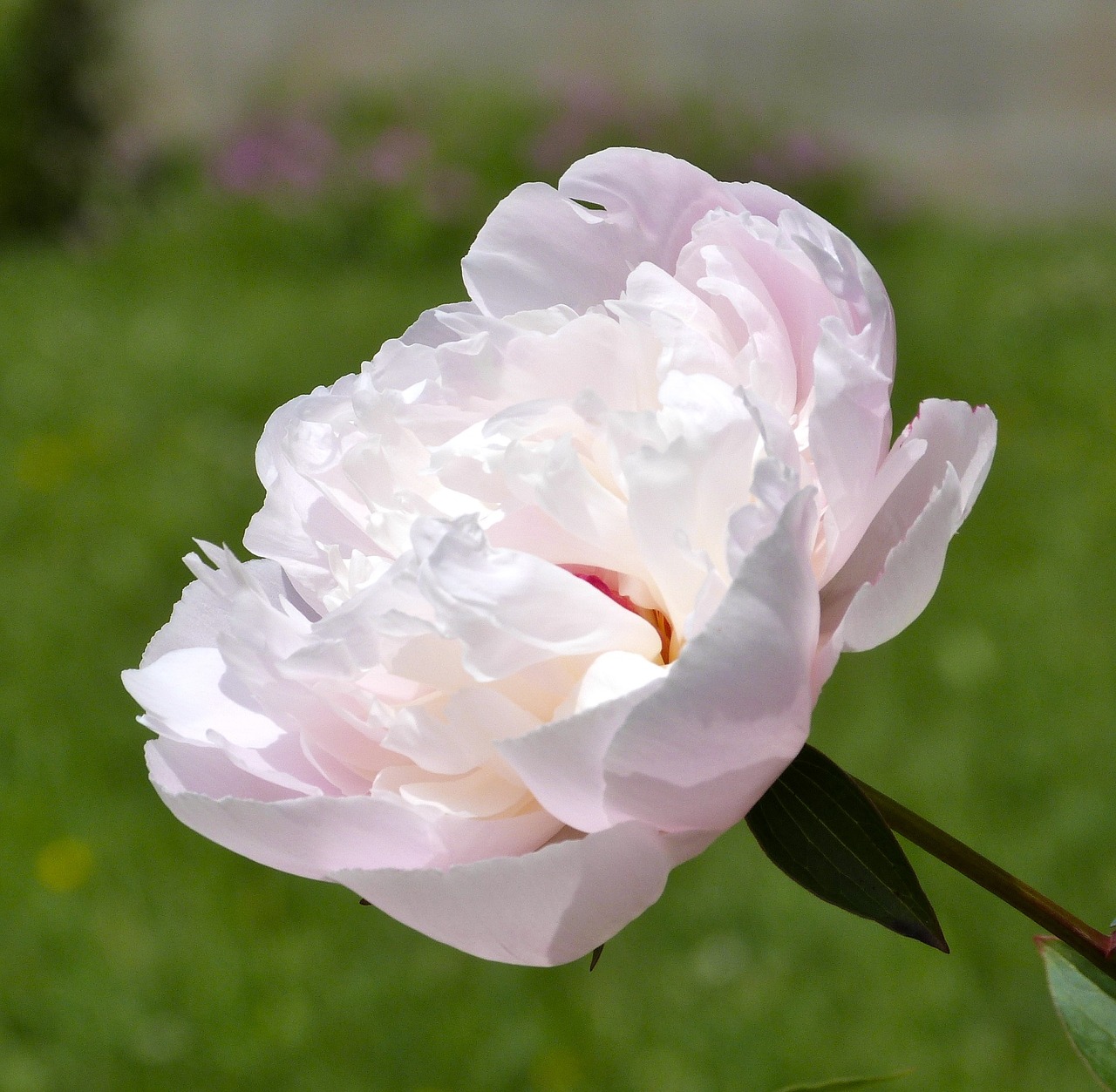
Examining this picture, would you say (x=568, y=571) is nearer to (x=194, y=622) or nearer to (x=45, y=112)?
(x=194, y=622)

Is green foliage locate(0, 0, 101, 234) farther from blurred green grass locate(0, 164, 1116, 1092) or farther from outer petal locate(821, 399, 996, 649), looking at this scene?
outer petal locate(821, 399, 996, 649)

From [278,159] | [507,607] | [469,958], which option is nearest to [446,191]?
[278,159]

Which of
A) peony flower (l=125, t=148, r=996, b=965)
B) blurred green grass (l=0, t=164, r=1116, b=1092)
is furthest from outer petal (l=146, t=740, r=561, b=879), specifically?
blurred green grass (l=0, t=164, r=1116, b=1092)

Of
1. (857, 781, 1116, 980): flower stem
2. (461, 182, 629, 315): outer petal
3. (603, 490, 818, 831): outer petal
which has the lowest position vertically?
(857, 781, 1116, 980): flower stem

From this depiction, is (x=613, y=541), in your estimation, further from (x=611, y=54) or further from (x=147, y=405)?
(x=611, y=54)

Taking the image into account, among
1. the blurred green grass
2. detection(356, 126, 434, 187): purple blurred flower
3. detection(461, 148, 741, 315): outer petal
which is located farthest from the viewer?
detection(356, 126, 434, 187): purple blurred flower
